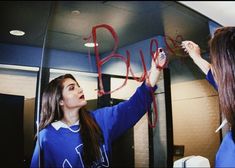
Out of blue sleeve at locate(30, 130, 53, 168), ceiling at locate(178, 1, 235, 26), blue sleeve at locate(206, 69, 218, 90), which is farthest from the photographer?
blue sleeve at locate(206, 69, 218, 90)

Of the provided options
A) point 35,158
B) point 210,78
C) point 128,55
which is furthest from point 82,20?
point 210,78

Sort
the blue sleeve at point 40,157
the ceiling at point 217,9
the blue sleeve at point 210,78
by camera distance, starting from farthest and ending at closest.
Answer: the blue sleeve at point 210,78, the ceiling at point 217,9, the blue sleeve at point 40,157

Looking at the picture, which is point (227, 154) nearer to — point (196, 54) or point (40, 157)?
point (196, 54)

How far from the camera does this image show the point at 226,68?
0.75 m

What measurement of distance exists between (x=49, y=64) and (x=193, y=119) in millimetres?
489

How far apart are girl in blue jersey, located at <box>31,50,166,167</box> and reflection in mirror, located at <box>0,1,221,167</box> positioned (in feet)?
0.08

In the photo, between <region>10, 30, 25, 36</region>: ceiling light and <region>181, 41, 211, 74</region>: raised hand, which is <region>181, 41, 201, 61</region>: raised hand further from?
<region>10, 30, 25, 36</region>: ceiling light

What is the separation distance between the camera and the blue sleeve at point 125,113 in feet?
2.40

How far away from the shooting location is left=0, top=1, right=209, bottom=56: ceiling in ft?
2.19

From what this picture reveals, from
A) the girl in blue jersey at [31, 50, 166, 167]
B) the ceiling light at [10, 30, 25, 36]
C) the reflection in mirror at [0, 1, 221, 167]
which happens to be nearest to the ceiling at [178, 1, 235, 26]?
the reflection in mirror at [0, 1, 221, 167]

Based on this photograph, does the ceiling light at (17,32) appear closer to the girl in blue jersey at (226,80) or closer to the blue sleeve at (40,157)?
the blue sleeve at (40,157)

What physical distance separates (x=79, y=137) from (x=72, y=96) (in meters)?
0.11

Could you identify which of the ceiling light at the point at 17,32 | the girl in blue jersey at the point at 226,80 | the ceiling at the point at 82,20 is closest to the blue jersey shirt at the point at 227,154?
the girl in blue jersey at the point at 226,80

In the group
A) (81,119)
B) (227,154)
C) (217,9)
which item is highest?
(217,9)
